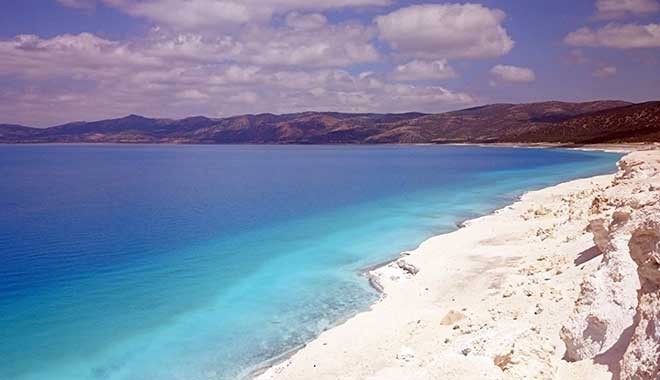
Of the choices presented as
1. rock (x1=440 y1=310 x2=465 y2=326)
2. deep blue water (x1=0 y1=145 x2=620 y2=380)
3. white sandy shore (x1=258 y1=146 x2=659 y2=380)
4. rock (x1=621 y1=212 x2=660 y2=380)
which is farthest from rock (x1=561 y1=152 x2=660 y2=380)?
deep blue water (x1=0 y1=145 x2=620 y2=380)

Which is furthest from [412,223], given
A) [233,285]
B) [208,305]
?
[208,305]

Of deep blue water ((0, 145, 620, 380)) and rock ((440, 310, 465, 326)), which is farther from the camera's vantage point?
deep blue water ((0, 145, 620, 380))


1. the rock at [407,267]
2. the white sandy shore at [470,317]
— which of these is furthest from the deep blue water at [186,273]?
the rock at [407,267]

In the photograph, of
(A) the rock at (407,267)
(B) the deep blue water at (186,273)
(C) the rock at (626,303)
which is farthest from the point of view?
(A) the rock at (407,267)

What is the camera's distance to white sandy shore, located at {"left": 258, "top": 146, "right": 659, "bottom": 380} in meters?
10.9

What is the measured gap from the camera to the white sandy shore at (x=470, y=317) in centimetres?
1088

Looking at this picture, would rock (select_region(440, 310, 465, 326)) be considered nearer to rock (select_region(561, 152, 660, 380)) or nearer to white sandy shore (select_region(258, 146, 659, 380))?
white sandy shore (select_region(258, 146, 659, 380))

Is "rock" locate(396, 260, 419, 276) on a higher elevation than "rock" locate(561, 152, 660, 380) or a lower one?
lower

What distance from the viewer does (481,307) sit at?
60.4ft

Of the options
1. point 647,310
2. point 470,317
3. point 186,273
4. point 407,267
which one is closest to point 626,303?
point 647,310

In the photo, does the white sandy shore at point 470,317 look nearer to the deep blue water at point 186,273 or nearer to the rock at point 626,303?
the rock at point 626,303

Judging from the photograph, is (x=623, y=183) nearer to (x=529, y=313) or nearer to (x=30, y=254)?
(x=529, y=313)

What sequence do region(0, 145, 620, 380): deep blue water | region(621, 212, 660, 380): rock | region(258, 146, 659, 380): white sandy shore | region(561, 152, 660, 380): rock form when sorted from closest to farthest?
1. region(621, 212, 660, 380): rock
2. region(561, 152, 660, 380): rock
3. region(258, 146, 659, 380): white sandy shore
4. region(0, 145, 620, 380): deep blue water

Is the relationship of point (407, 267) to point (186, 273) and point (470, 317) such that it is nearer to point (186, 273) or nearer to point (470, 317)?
point (470, 317)
